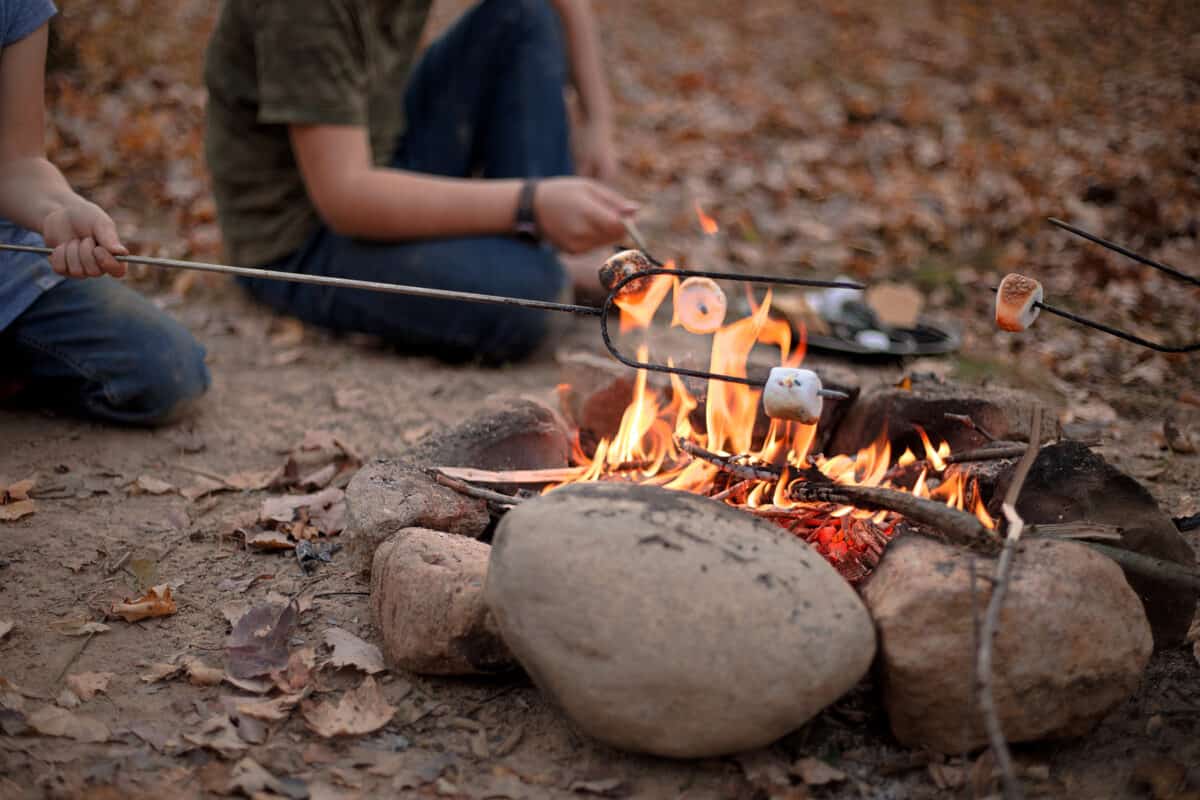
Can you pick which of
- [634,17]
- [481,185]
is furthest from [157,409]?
[634,17]

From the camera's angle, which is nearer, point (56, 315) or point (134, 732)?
point (134, 732)

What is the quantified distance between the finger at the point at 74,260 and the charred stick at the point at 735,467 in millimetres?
1622

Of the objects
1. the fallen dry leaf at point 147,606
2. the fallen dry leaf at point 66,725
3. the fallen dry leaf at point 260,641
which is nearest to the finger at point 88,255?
the fallen dry leaf at point 147,606

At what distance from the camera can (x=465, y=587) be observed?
1989mm

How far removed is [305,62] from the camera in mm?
3273

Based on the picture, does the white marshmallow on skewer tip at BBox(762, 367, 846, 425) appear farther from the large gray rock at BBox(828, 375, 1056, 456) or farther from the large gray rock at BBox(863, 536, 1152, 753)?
the large gray rock at BBox(828, 375, 1056, 456)

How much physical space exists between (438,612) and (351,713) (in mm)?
272

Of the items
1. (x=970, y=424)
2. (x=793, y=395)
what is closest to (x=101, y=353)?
(x=793, y=395)

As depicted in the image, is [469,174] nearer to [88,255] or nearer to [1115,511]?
[88,255]

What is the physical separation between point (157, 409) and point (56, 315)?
430 millimetres

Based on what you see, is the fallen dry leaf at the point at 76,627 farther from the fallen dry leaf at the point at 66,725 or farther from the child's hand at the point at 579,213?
the child's hand at the point at 579,213

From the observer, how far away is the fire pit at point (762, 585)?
168 centimetres

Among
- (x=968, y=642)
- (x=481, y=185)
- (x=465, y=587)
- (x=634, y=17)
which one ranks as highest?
(x=634, y=17)

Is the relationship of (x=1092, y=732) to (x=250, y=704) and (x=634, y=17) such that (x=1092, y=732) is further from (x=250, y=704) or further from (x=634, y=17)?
(x=634, y=17)
